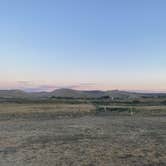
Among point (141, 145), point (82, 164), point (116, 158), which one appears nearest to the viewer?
point (82, 164)

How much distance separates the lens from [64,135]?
21312 mm

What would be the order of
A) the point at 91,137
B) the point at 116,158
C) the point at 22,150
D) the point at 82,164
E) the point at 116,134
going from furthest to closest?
the point at 116,134 → the point at 91,137 → the point at 22,150 → the point at 116,158 → the point at 82,164

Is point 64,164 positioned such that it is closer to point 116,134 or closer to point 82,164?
point 82,164

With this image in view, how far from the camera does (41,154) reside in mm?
14922

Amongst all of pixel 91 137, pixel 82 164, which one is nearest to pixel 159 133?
pixel 91 137

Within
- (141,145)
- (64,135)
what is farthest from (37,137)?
(141,145)

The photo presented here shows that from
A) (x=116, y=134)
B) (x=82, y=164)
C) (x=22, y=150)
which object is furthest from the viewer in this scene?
(x=116, y=134)

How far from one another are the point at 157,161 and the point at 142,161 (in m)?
0.55

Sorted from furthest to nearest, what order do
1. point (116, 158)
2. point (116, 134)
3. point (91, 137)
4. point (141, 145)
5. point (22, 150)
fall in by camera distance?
1. point (116, 134)
2. point (91, 137)
3. point (141, 145)
4. point (22, 150)
5. point (116, 158)

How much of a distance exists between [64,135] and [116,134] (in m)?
3.15

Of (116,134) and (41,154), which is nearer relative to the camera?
(41,154)

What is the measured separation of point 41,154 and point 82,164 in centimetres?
259

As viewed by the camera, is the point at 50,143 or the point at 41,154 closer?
the point at 41,154

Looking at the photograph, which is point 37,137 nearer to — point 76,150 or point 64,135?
point 64,135
